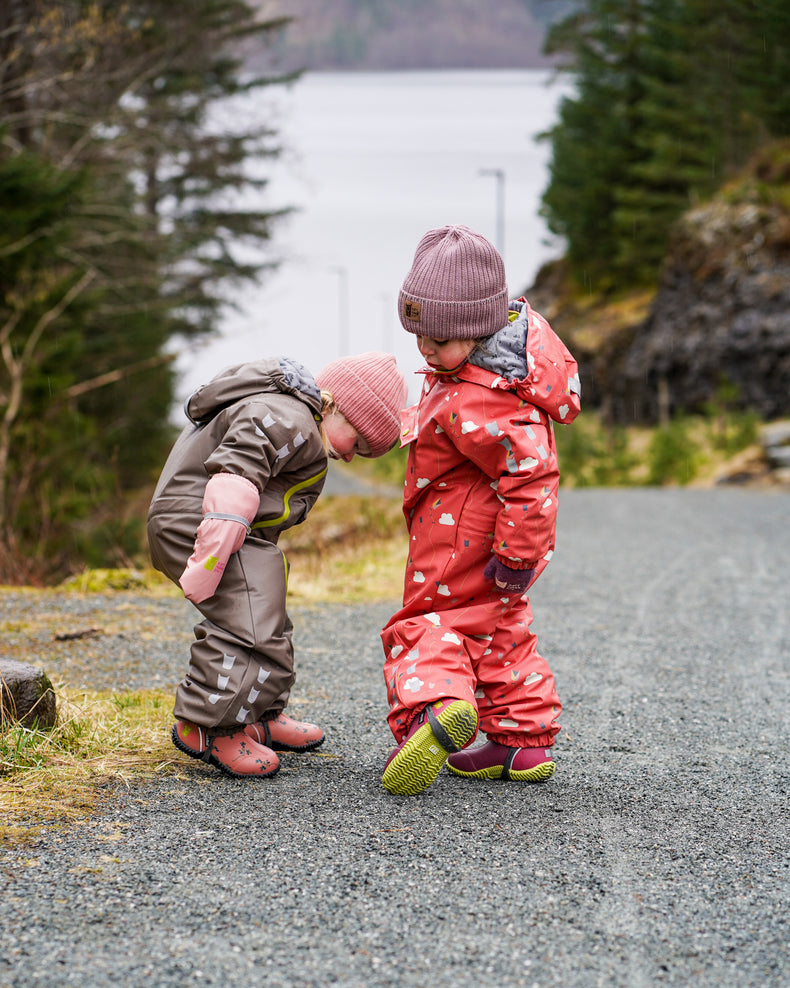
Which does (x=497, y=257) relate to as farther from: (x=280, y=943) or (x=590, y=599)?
(x=590, y=599)

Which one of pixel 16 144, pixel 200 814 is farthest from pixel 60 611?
pixel 16 144

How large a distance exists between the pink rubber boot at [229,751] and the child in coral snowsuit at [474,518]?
39 centimetres

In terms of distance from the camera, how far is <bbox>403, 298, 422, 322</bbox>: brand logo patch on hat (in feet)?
9.21

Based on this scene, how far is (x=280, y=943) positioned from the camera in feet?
6.41

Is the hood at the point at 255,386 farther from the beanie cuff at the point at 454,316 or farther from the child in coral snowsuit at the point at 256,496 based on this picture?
the beanie cuff at the point at 454,316

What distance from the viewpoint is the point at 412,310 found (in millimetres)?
2824

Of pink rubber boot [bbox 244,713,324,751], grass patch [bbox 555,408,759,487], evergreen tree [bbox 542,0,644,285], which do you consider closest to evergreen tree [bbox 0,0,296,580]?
pink rubber boot [bbox 244,713,324,751]

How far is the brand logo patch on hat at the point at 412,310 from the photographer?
9.21 ft

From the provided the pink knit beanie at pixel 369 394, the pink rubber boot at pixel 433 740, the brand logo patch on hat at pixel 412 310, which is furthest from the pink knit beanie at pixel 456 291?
the pink rubber boot at pixel 433 740

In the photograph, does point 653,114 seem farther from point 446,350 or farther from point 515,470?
point 515,470

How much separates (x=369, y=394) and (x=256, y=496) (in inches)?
18.8

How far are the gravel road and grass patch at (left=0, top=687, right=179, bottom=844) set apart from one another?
10 cm

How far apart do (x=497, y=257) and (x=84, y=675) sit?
2447 mm

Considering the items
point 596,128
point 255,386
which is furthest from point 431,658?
point 596,128
